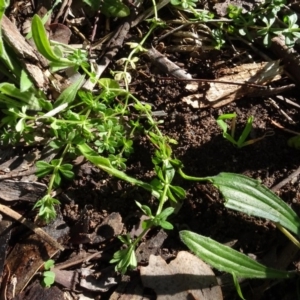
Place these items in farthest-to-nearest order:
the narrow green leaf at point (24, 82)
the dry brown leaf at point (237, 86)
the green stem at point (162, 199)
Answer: the dry brown leaf at point (237, 86) → the narrow green leaf at point (24, 82) → the green stem at point (162, 199)

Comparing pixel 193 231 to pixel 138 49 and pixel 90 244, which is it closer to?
pixel 90 244

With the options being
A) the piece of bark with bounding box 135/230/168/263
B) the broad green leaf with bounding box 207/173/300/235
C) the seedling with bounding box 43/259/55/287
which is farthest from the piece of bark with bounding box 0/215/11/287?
the broad green leaf with bounding box 207/173/300/235

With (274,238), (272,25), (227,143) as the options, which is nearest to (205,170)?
(227,143)

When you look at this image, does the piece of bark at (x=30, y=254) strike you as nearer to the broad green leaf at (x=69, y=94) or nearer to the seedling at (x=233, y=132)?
the broad green leaf at (x=69, y=94)

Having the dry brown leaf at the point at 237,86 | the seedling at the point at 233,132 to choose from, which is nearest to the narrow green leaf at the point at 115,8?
the dry brown leaf at the point at 237,86

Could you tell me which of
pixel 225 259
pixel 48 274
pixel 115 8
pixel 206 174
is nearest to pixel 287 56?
pixel 206 174

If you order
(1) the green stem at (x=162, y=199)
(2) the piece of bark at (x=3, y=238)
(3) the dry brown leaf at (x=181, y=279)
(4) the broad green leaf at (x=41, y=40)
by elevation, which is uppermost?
(4) the broad green leaf at (x=41, y=40)

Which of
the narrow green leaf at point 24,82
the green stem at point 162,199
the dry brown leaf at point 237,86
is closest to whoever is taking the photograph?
the green stem at point 162,199
